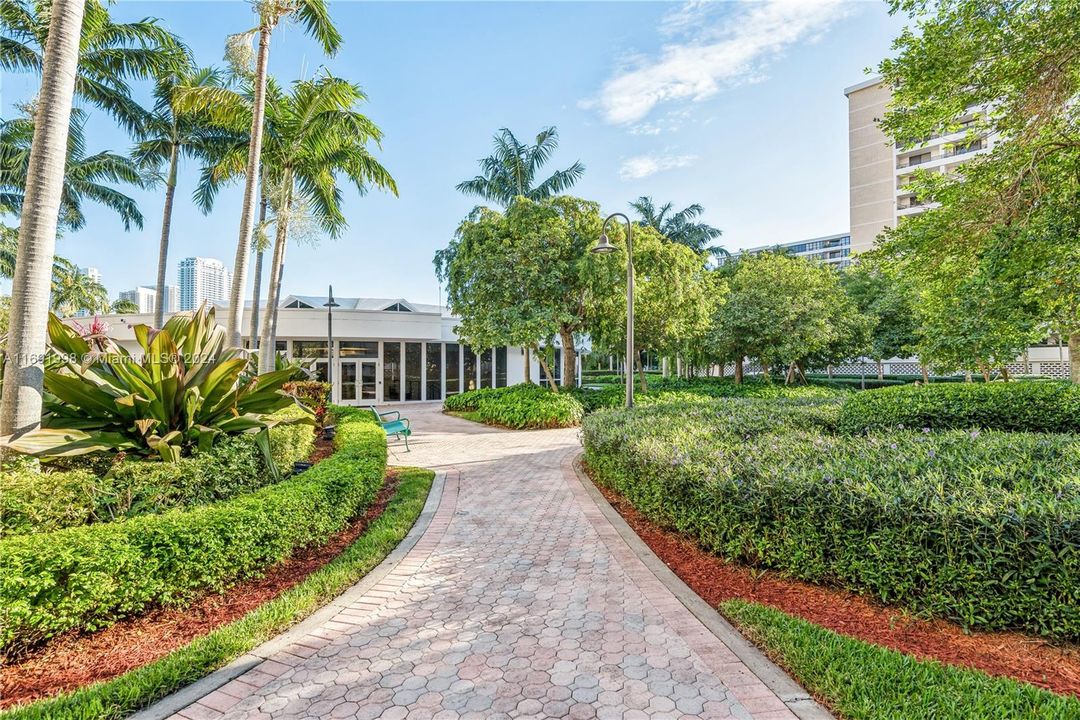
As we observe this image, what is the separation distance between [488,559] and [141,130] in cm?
1959

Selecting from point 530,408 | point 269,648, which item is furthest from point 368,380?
point 269,648

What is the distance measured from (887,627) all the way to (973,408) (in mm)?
6471

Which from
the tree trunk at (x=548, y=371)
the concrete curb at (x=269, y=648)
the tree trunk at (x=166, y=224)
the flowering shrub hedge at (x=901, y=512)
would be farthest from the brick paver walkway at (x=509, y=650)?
the tree trunk at (x=166, y=224)

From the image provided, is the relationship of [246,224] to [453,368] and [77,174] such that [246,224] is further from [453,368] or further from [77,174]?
[77,174]

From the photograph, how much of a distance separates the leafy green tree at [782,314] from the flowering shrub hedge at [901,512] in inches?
530

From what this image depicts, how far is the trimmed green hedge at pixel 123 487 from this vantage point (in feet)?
11.2

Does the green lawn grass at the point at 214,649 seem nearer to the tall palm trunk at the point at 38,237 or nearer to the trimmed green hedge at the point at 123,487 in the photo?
the trimmed green hedge at the point at 123,487

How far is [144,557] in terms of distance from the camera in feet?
10.3


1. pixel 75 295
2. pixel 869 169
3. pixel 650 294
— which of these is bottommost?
pixel 650 294

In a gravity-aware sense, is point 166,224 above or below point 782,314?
above

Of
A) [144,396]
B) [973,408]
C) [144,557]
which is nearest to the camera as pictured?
[144,557]

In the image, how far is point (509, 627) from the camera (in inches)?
130

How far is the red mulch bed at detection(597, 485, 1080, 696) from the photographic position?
2.62 m

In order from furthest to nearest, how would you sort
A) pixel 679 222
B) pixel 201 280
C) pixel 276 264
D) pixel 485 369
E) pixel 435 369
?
pixel 679 222 → pixel 201 280 → pixel 485 369 → pixel 435 369 → pixel 276 264
